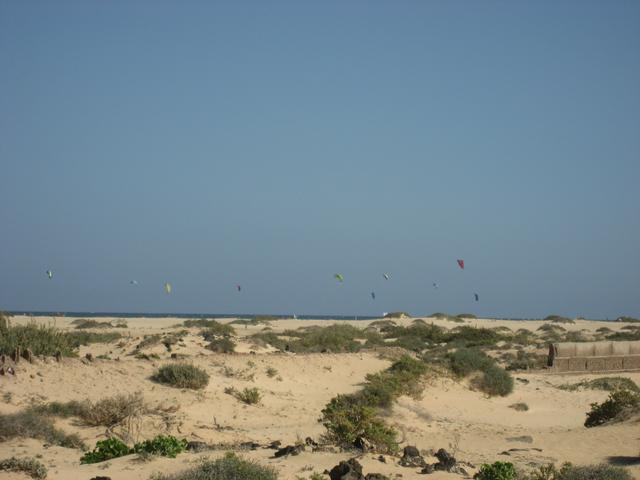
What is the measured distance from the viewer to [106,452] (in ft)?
39.9

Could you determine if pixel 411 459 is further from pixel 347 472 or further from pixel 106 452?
pixel 106 452

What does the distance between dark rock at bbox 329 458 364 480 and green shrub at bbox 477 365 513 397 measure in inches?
561

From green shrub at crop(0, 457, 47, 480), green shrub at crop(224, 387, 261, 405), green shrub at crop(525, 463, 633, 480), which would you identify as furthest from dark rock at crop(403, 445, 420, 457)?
green shrub at crop(224, 387, 261, 405)

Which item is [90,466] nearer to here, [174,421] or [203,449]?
[203,449]

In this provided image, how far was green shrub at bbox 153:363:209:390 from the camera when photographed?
18719 mm

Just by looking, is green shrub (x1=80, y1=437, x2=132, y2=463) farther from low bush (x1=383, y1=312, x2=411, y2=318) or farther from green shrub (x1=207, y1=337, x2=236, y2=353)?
low bush (x1=383, y1=312, x2=411, y2=318)

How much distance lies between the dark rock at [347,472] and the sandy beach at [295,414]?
27.4 inches

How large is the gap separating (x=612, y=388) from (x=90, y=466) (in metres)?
19.7

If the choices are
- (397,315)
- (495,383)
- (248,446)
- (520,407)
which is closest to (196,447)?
(248,446)

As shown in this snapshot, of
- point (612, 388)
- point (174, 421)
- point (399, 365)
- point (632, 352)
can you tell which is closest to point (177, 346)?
point (399, 365)

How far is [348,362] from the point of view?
952 inches

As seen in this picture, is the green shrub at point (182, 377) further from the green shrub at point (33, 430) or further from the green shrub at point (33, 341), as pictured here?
the green shrub at point (33, 430)

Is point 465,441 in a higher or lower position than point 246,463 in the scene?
lower

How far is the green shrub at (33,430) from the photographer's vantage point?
43.4ft
